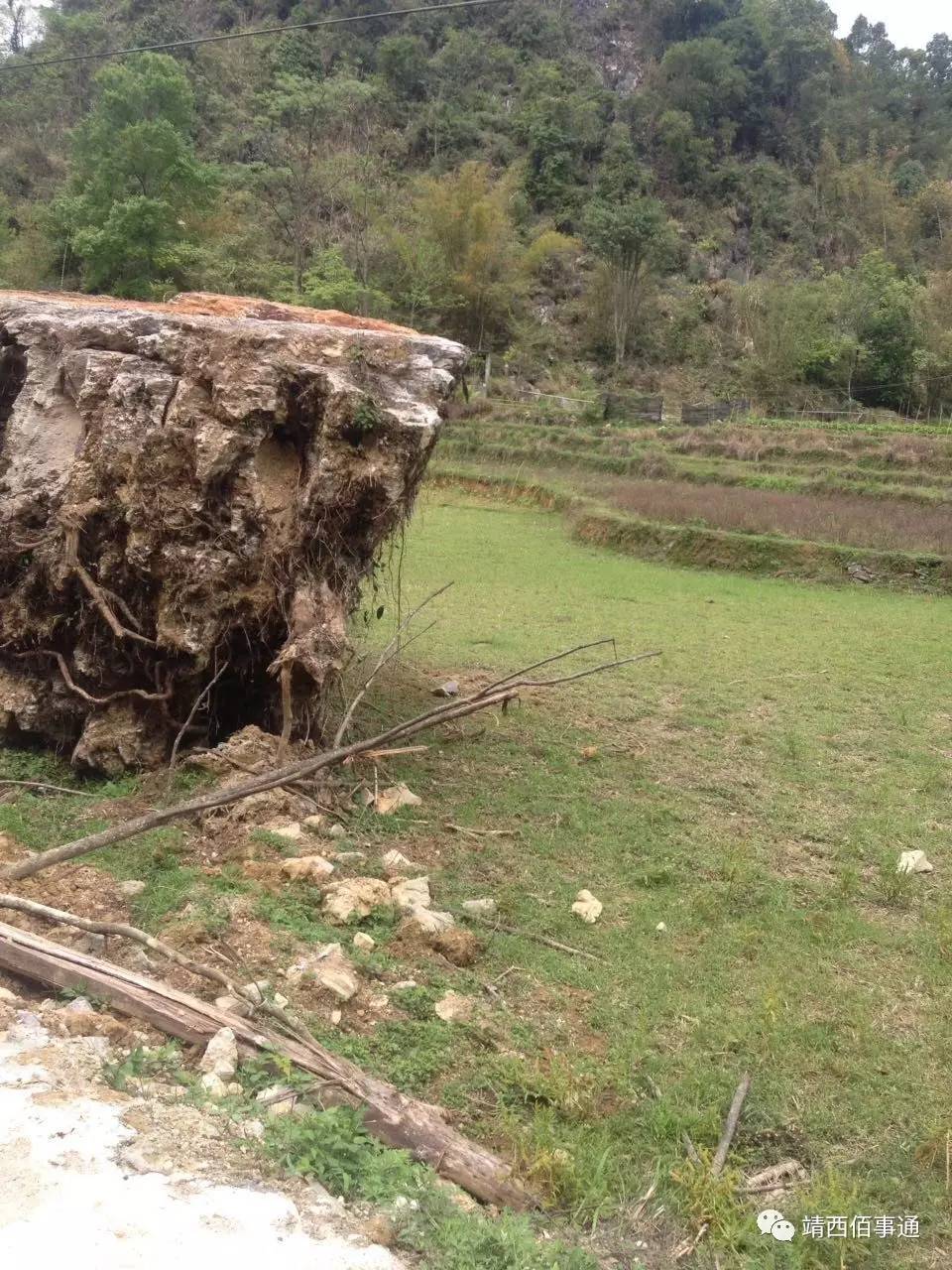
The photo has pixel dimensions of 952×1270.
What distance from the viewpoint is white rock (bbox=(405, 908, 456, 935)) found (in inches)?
171

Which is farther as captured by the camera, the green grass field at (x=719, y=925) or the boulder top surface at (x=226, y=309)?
the boulder top surface at (x=226, y=309)

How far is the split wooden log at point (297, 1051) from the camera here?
2.96 metres

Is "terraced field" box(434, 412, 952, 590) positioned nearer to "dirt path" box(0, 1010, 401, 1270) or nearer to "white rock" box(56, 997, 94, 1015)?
"white rock" box(56, 997, 94, 1015)

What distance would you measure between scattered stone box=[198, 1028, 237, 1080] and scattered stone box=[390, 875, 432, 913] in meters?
1.40

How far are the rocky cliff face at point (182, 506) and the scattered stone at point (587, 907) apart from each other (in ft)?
6.05

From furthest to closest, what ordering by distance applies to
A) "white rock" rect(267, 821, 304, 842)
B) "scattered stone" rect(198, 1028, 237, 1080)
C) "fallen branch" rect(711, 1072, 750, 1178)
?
"white rock" rect(267, 821, 304, 842)
"fallen branch" rect(711, 1072, 750, 1178)
"scattered stone" rect(198, 1028, 237, 1080)

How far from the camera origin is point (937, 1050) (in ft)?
13.0

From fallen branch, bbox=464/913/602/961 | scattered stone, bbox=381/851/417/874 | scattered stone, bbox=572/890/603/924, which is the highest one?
scattered stone, bbox=381/851/417/874

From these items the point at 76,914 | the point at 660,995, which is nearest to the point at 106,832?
the point at 76,914

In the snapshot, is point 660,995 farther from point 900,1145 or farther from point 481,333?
point 481,333

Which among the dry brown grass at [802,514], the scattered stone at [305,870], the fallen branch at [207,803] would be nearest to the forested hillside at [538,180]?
the dry brown grass at [802,514]

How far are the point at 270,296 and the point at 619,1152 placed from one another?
30117 millimetres

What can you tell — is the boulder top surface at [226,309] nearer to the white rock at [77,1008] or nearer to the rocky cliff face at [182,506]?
the rocky cliff face at [182,506]

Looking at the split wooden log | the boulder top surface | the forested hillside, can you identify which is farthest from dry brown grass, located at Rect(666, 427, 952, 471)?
the split wooden log
